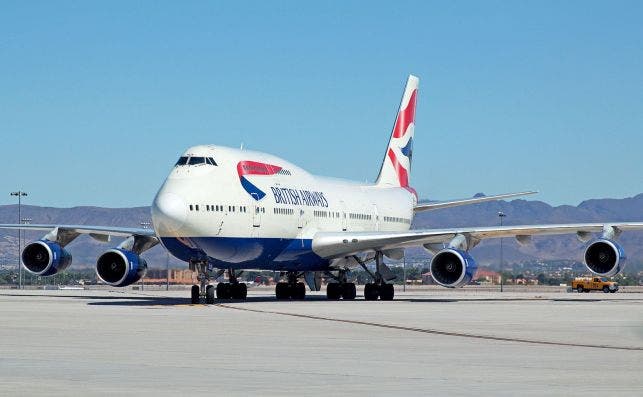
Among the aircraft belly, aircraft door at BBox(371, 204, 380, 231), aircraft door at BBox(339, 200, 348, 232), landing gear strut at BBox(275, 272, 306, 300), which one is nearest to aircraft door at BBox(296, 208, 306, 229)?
the aircraft belly

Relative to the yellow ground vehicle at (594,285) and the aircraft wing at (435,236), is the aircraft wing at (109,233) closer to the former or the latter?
the aircraft wing at (435,236)

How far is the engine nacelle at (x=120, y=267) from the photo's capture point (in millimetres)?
37406

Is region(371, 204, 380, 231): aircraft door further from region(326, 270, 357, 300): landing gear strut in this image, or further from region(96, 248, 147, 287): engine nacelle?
region(96, 248, 147, 287): engine nacelle

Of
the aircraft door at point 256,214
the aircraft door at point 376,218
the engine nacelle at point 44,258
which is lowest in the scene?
the engine nacelle at point 44,258

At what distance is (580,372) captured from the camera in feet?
47.3

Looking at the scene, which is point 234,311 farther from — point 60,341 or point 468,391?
point 468,391

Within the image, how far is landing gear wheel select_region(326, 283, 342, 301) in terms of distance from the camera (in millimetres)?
43938

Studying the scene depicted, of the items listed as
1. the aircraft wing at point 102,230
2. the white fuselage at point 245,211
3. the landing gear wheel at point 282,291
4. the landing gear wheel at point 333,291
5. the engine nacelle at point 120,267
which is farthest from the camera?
the landing gear wheel at point 333,291

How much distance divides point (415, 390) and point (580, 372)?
292 centimetres

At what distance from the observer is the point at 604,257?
40.2m

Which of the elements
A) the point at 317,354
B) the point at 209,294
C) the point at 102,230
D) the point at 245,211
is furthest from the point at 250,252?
the point at 317,354

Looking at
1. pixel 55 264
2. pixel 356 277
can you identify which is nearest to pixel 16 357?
pixel 55 264

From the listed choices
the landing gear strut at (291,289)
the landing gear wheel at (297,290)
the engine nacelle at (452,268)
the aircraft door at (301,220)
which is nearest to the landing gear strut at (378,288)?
the landing gear wheel at (297,290)

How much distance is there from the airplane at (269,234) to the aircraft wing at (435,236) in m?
0.04
